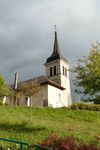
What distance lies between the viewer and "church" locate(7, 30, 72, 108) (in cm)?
5909

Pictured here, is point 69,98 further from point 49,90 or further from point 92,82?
point 92,82

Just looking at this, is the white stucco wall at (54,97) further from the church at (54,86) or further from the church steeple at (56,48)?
the church steeple at (56,48)

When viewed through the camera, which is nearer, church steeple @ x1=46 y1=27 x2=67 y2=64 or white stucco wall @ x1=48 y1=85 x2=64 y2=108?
white stucco wall @ x1=48 y1=85 x2=64 y2=108

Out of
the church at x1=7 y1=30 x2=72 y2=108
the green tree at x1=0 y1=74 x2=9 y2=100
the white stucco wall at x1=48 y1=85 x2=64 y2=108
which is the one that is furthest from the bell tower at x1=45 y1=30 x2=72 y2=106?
the green tree at x1=0 y1=74 x2=9 y2=100

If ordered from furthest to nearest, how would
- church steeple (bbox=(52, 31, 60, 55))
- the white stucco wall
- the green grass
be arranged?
1. church steeple (bbox=(52, 31, 60, 55))
2. the white stucco wall
3. the green grass

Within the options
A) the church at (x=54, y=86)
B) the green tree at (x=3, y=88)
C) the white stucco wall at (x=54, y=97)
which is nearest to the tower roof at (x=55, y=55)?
the church at (x=54, y=86)

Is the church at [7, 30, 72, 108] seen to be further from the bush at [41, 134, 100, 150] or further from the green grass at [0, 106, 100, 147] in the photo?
the bush at [41, 134, 100, 150]

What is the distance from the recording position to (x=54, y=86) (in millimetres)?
62906

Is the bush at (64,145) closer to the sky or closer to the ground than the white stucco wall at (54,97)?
closer to the ground

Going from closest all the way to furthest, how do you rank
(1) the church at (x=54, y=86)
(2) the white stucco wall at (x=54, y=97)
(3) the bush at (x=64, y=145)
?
(3) the bush at (x=64, y=145) → (1) the church at (x=54, y=86) → (2) the white stucco wall at (x=54, y=97)

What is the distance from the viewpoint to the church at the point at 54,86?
194 ft

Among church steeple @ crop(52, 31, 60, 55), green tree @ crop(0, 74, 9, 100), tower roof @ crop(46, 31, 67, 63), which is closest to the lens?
green tree @ crop(0, 74, 9, 100)

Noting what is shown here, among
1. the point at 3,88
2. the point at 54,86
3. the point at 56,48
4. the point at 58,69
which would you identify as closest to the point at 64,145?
the point at 3,88

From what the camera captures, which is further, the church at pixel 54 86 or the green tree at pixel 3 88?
the church at pixel 54 86
